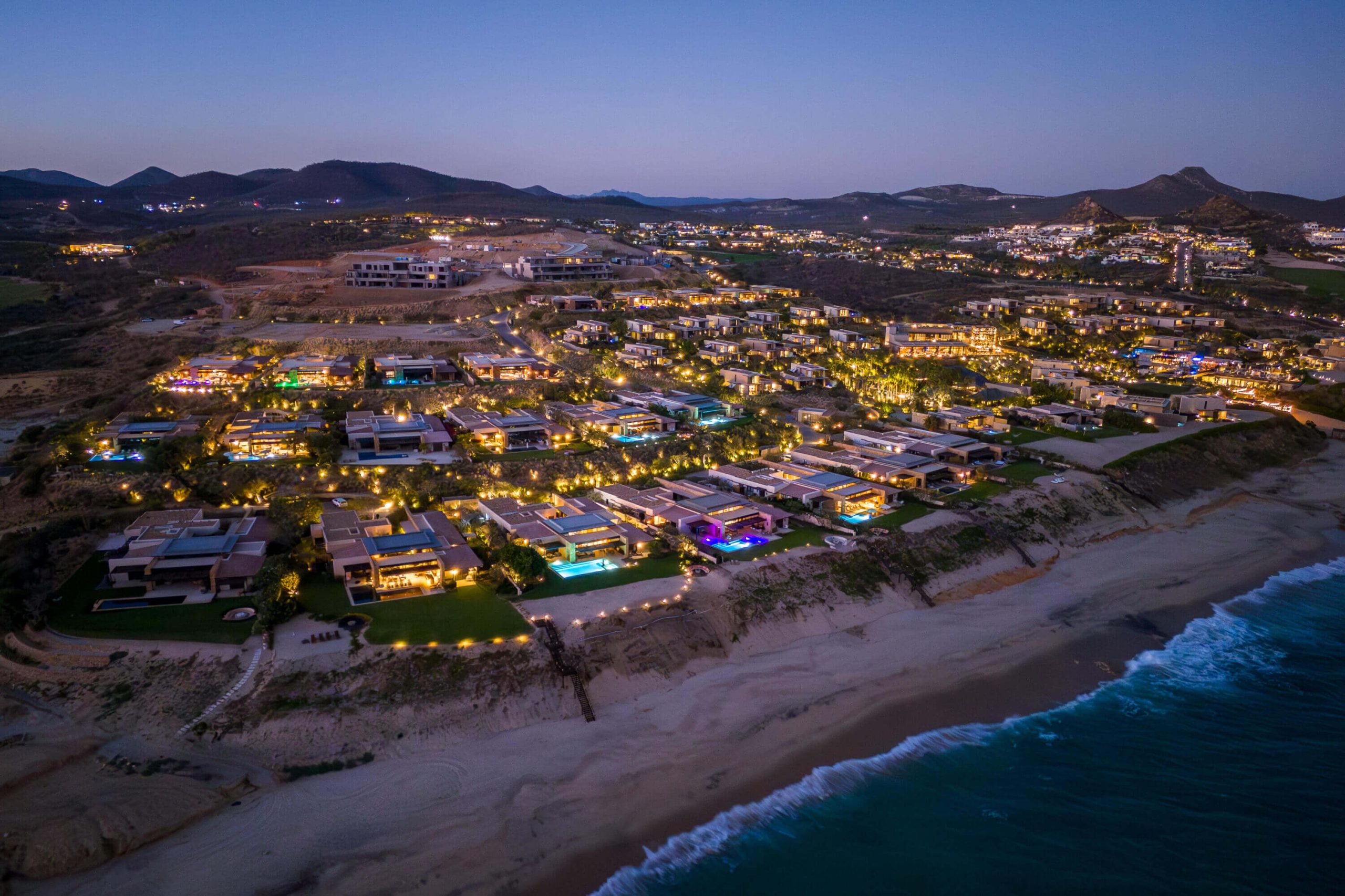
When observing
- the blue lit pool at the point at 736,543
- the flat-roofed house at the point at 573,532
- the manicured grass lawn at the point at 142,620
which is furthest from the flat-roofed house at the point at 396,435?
the blue lit pool at the point at 736,543

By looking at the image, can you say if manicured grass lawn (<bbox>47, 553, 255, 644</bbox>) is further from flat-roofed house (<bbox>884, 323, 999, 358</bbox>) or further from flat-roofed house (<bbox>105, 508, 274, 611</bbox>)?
flat-roofed house (<bbox>884, 323, 999, 358</bbox>)

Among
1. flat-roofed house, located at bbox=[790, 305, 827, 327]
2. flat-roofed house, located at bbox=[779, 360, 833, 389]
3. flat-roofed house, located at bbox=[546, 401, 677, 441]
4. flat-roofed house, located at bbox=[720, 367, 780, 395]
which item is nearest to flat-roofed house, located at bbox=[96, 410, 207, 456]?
flat-roofed house, located at bbox=[546, 401, 677, 441]

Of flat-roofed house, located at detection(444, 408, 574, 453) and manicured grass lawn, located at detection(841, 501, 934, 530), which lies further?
flat-roofed house, located at detection(444, 408, 574, 453)

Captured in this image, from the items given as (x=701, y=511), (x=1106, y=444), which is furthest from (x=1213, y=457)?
(x=701, y=511)

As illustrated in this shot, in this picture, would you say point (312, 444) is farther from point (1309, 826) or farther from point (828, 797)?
point (1309, 826)

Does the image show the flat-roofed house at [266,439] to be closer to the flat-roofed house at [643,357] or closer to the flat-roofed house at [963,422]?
the flat-roofed house at [643,357]

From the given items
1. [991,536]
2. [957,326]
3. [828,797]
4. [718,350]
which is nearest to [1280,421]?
[957,326]
